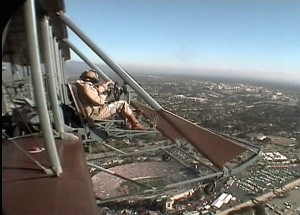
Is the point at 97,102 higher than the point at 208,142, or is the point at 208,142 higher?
the point at 97,102

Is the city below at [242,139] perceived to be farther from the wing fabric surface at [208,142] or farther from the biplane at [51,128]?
the biplane at [51,128]

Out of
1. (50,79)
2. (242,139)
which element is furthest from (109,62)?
(242,139)

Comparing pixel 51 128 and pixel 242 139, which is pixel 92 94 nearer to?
pixel 51 128

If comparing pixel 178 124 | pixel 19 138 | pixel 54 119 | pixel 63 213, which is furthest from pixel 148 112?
pixel 63 213

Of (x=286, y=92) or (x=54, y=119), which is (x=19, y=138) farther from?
(x=286, y=92)

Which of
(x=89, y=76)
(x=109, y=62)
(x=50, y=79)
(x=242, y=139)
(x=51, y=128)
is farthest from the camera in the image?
(x=242, y=139)

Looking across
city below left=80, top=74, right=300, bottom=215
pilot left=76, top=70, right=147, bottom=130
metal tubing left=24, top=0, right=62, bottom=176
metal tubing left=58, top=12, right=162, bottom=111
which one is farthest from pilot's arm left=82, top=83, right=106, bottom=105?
metal tubing left=24, top=0, right=62, bottom=176
